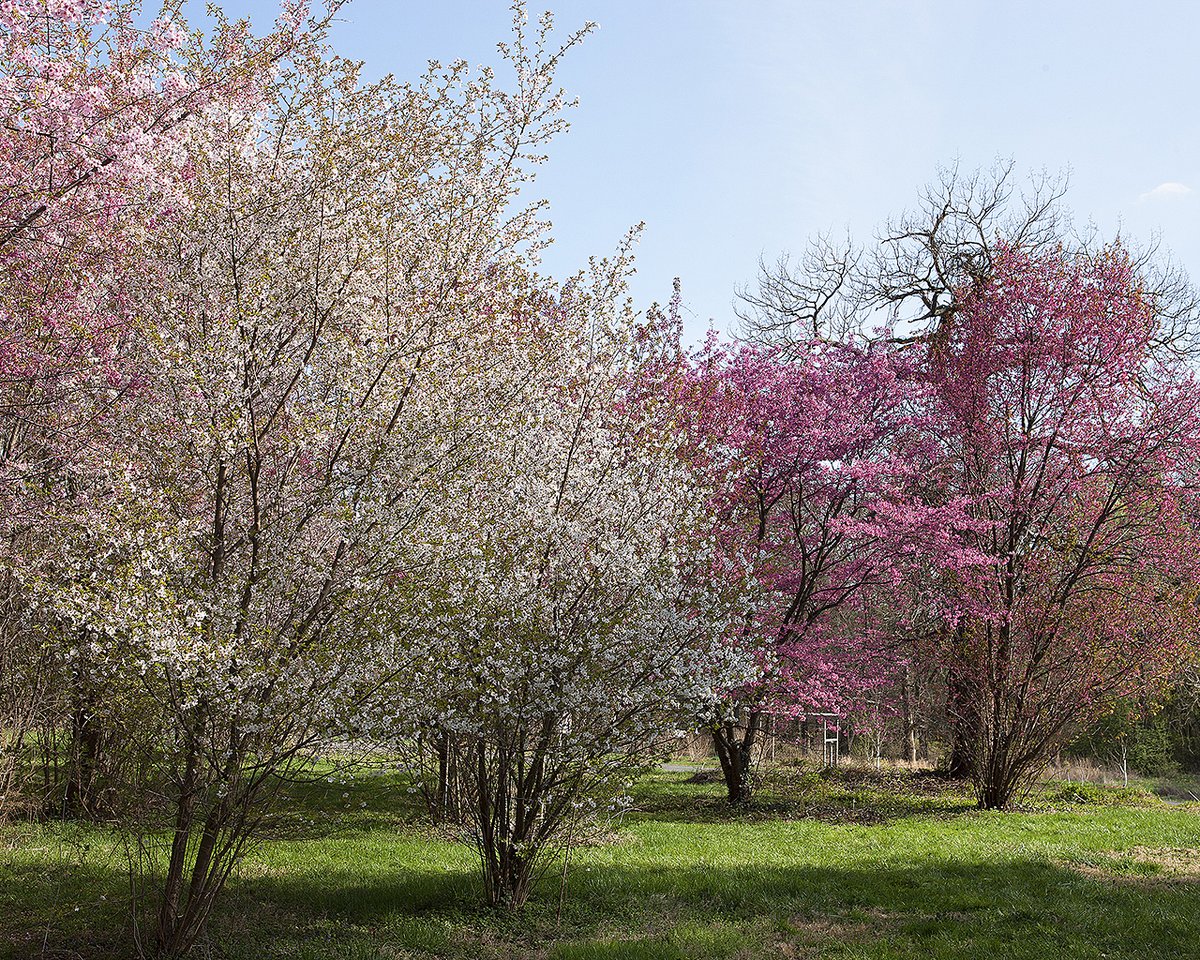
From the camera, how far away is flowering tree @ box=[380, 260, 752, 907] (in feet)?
17.0

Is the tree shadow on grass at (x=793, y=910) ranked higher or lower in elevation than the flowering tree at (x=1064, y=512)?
lower

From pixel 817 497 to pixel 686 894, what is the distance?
257 inches

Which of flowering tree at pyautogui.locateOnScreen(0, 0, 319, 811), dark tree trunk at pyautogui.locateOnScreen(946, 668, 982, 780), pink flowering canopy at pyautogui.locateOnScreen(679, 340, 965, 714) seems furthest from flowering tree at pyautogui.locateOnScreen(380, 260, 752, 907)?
dark tree trunk at pyautogui.locateOnScreen(946, 668, 982, 780)

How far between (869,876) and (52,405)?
6.95 metres

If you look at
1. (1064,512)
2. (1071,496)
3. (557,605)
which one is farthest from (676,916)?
(1064,512)

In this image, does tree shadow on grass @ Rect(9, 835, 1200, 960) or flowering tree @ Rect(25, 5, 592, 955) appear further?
tree shadow on grass @ Rect(9, 835, 1200, 960)

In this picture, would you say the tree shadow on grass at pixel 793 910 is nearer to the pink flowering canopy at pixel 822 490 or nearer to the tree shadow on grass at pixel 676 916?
the tree shadow on grass at pixel 676 916

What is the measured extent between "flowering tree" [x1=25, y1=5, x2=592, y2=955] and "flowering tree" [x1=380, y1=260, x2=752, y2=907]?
372 millimetres

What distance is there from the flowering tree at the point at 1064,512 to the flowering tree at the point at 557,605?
21.0 ft

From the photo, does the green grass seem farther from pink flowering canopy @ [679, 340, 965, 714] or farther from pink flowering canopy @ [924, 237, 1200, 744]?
pink flowering canopy @ [679, 340, 965, 714]

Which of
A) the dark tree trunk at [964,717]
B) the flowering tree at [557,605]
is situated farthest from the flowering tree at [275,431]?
the dark tree trunk at [964,717]

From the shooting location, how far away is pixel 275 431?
5.05 meters

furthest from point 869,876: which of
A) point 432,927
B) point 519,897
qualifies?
point 432,927

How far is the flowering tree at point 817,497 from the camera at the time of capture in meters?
10.8
